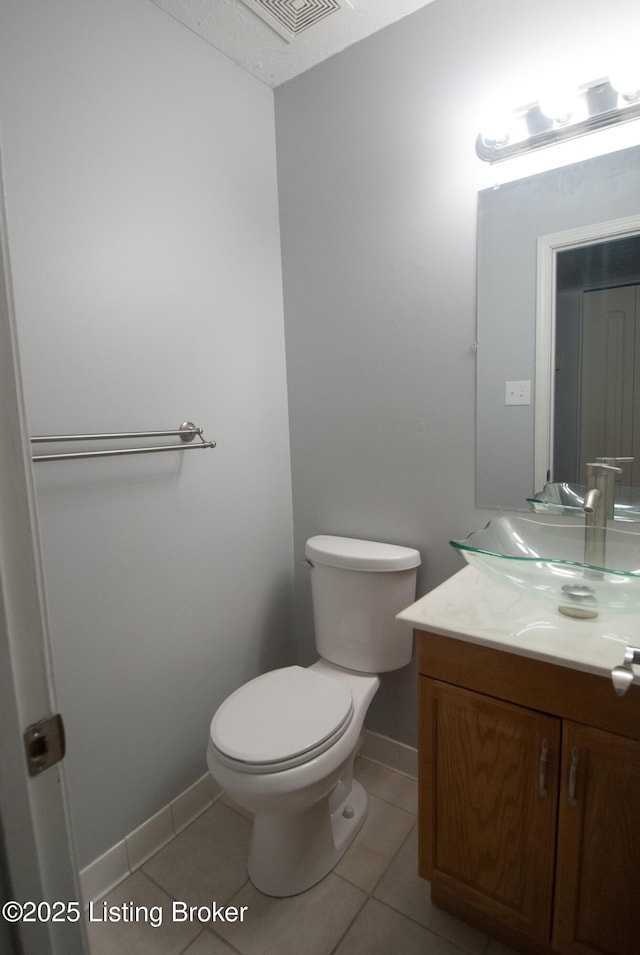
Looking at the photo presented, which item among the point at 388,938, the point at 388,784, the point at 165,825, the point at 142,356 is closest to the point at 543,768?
the point at 388,938

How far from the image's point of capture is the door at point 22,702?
19.5 inches

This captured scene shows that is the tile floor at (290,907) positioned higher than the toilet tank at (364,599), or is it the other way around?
the toilet tank at (364,599)

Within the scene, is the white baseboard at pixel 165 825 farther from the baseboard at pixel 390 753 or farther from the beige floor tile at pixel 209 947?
the beige floor tile at pixel 209 947

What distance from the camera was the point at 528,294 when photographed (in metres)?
1.30

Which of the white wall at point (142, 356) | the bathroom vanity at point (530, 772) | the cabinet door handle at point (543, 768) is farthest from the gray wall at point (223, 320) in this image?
the cabinet door handle at point (543, 768)

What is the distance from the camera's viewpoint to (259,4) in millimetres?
1312

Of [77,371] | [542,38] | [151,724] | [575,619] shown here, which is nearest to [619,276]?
[542,38]

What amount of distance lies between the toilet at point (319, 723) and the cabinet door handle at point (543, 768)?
1.56 feet

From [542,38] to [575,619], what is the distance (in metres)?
1.42

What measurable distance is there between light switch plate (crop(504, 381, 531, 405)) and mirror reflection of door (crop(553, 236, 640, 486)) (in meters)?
0.07

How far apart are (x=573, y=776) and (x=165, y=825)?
1207mm

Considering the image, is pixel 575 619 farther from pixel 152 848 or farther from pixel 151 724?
pixel 152 848

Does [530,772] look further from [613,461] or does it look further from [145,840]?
[145,840]

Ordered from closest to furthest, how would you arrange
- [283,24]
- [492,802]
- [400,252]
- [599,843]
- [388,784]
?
[599,843] → [492,802] → [283,24] → [400,252] → [388,784]
